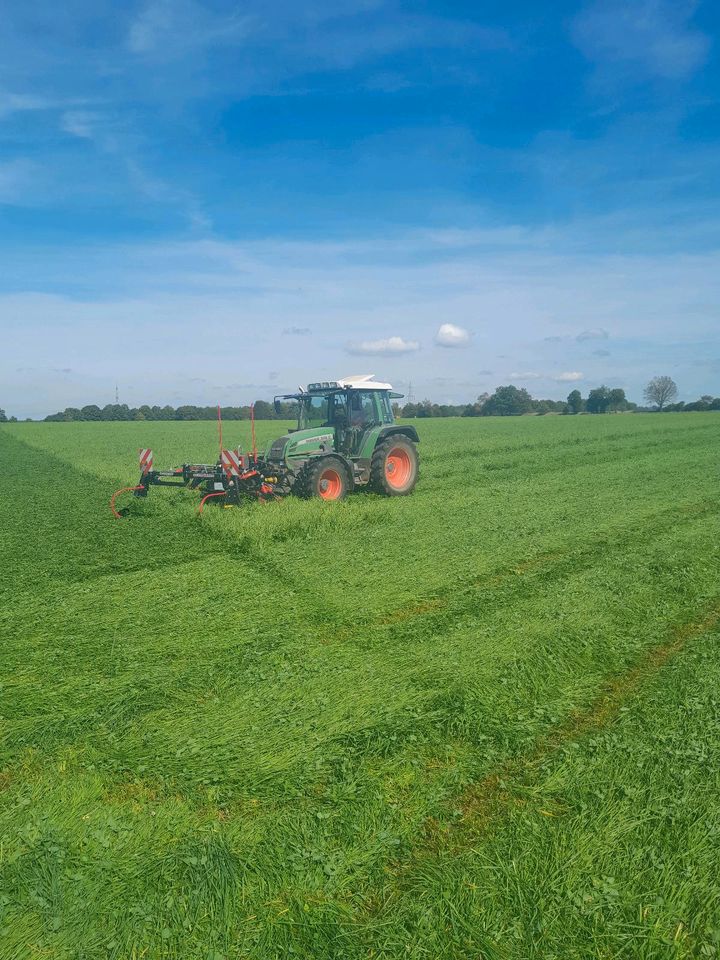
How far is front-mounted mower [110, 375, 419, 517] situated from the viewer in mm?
11859

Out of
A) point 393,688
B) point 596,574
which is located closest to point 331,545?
point 596,574

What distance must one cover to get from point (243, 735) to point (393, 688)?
4.21ft

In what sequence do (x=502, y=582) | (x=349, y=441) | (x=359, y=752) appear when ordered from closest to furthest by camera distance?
(x=359, y=752) → (x=502, y=582) → (x=349, y=441)

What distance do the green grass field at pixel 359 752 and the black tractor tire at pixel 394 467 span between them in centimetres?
391

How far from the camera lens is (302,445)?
12.7 meters

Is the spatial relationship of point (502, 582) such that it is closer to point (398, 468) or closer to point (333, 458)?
point (333, 458)

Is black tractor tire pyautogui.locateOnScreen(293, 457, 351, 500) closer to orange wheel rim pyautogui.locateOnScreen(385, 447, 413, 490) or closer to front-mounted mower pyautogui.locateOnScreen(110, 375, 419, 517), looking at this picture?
front-mounted mower pyautogui.locateOnScreen(110, 375, 419, 517)

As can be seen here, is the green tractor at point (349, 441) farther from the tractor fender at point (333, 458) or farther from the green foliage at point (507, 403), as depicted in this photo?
the green foliage at point (507, 403)

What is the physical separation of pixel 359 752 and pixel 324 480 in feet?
27.0

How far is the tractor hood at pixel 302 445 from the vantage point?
40.9 ft

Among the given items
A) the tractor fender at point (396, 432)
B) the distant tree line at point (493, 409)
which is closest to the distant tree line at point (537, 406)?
the distant tree line at point (493, 409)

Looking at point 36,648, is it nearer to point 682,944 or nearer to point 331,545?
point 331,545

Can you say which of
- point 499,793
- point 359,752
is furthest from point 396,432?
point 499,793

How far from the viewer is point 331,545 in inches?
371
